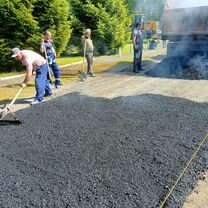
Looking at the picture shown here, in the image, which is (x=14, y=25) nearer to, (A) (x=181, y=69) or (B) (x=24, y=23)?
(B) (x=24, y=23)

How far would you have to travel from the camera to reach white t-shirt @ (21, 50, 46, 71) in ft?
18.4

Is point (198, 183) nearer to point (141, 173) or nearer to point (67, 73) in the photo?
point (141, 173)

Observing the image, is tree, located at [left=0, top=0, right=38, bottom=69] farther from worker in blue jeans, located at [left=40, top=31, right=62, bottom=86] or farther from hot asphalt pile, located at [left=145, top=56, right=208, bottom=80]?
hot asphalt pile, located at [left=145, top=56, right=208, bottom=80]

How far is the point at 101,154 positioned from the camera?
3.58 metres

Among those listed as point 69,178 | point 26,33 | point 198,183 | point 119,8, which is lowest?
point 198,183

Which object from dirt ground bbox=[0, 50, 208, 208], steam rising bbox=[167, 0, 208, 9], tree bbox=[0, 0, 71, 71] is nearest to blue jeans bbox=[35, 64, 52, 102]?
dirt ground bbox=[0, 50, 208, 208]

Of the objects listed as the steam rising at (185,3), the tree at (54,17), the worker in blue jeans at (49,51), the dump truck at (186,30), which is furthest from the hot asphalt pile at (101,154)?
the tree at (54,17)

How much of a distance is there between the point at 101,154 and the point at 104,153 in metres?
0.05

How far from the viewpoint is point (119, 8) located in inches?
634

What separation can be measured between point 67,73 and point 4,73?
2.15m

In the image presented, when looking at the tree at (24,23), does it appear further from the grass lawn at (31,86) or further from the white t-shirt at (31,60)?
the white t-shirt at (31,60)

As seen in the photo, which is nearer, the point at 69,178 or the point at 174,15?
the point at 69,178

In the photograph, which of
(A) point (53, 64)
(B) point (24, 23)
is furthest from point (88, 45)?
(B) point (24, 23)

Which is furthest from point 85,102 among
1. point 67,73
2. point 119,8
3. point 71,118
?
point 119,8
